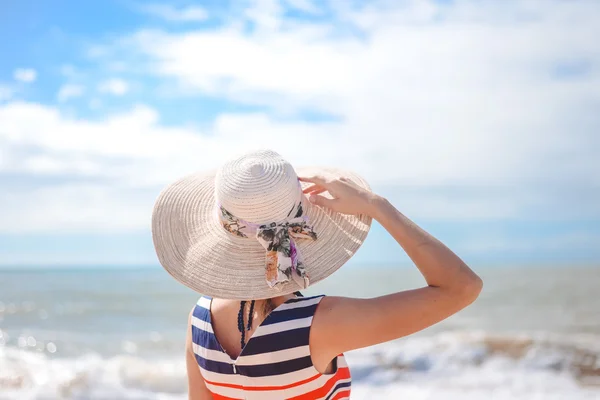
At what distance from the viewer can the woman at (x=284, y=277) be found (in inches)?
55.1

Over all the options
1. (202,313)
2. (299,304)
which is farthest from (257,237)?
(202,313)

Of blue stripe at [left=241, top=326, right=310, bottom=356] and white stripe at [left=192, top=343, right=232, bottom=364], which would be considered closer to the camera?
blue stripe at [left=241, top=326, right=310, bottom=356]

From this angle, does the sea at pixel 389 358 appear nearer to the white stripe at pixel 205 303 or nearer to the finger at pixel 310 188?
A: the white stripe at pixel 205 303

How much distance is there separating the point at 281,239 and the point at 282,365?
11.9 inches

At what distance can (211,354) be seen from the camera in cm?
161

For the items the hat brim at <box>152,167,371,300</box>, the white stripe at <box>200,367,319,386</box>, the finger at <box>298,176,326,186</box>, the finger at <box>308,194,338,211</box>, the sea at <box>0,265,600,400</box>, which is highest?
the finger at <box>298,176,326,186</box>

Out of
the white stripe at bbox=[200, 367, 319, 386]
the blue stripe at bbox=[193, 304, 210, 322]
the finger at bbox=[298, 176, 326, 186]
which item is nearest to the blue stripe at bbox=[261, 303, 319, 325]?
Result: the white stripe at bbox=[200, 367, 319, 386]

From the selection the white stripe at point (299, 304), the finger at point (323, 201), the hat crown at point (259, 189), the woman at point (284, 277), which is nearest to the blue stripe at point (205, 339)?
the woman at point (284, 277)

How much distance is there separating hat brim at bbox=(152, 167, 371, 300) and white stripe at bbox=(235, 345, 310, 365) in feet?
0.45

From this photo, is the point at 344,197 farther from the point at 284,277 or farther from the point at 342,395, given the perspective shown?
the point at 342,395

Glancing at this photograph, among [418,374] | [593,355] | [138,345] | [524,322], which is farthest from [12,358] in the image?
[524,322]

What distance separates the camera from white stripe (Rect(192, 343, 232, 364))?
1574mm

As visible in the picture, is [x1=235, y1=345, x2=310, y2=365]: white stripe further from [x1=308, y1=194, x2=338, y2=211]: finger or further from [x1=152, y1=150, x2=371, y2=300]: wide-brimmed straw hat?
[x1=308, y1=194, x2=338, y2=211]: finger

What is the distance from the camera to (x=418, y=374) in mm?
7227
